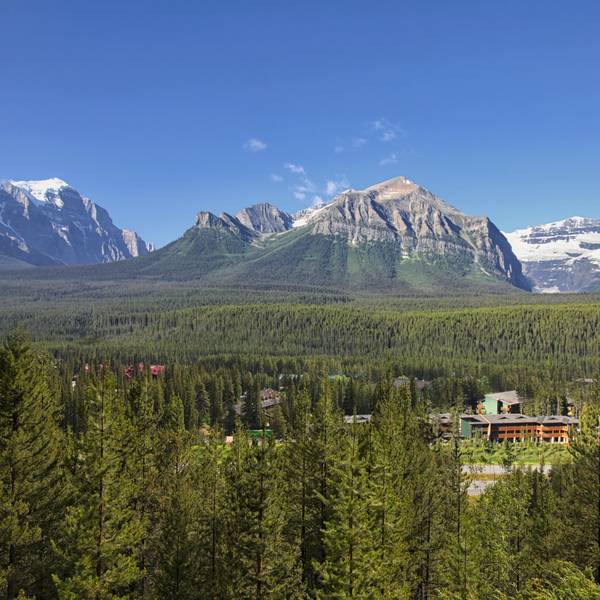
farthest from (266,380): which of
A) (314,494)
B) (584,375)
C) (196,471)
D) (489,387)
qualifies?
(314,494)

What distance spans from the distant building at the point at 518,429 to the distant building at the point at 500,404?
61.0 feet

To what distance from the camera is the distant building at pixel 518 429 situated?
142000 millimetres

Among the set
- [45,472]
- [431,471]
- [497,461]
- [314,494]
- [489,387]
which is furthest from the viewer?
[489,387]

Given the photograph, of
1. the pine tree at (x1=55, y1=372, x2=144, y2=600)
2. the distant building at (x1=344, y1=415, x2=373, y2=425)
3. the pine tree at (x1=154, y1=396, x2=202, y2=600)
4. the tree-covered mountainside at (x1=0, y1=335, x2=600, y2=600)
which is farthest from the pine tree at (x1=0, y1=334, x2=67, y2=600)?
the distant building at (x1=344, y1=415, x2=373, y2=425)

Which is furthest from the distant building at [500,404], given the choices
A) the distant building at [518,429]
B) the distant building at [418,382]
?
the distant building at [518,429]

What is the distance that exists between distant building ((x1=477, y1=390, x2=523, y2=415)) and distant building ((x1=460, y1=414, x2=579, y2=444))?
18.6m

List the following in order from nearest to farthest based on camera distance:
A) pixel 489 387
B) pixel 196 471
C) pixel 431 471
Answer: pixel 431 471 < pixel 196 471 < pixel 489 387

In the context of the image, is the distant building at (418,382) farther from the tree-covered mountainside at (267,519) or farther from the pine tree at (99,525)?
the pine tree at (99,525)

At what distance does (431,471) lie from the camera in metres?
49.8

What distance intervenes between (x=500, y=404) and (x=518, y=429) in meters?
23.4

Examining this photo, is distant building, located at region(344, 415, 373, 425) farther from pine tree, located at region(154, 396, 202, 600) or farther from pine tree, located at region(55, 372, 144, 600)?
pine tree, located at region(55, 372, 144, 600)

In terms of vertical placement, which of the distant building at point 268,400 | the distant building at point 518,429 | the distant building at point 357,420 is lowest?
the distant building at point 518,429

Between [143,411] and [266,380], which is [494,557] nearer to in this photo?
[143,411]

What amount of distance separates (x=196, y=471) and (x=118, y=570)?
950 inches
